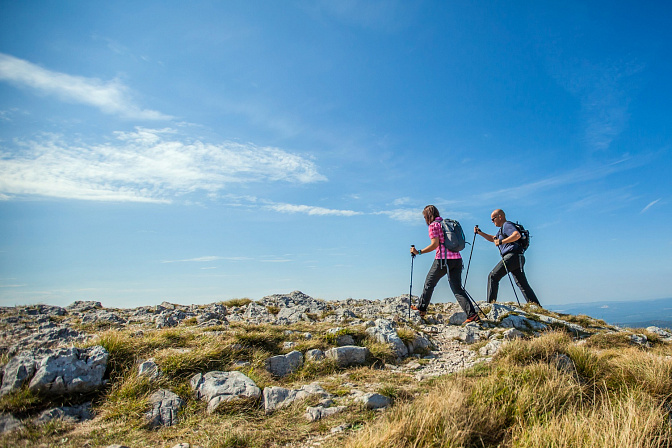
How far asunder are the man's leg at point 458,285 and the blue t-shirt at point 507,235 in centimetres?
307

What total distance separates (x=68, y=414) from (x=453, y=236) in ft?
29.5

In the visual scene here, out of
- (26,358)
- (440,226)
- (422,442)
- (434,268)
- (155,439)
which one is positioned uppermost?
(440,226)

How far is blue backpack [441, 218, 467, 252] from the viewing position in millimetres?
9891

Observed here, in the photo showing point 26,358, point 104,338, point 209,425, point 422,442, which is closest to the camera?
point 422,442

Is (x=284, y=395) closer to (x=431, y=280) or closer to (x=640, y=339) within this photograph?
→ (x=431, y=280)

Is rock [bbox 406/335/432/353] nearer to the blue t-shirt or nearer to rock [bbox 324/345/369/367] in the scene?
rock [bbox 324/345/369/367]

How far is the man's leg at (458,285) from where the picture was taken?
9.85 m

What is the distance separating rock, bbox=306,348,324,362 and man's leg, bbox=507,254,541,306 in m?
8.40

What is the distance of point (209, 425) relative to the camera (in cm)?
414

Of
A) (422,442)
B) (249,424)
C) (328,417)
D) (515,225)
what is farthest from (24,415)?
(515,225)

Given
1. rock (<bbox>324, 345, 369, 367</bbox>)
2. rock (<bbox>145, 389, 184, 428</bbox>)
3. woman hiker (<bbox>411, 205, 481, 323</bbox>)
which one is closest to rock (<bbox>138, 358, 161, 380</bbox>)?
rock (<bbox>145, 389, 184, 428</bbox>)

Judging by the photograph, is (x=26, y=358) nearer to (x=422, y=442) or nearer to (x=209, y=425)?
(x=209, y=425)

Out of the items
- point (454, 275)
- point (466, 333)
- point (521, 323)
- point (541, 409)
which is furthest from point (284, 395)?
point (521, 323)

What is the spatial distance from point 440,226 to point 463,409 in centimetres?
680
